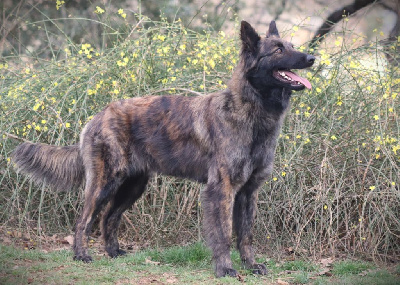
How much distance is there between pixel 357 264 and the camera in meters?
5.59

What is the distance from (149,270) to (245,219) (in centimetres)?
107

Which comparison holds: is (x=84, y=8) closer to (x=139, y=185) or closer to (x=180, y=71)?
(x=180, y=71)

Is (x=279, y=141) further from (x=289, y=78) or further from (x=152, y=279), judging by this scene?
(x=152, y=279)

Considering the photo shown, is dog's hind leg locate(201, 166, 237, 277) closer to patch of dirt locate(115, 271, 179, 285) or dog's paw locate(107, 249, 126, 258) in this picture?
patch of dirt locate(115, 271, 179, 285)

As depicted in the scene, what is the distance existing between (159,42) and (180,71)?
0.46m

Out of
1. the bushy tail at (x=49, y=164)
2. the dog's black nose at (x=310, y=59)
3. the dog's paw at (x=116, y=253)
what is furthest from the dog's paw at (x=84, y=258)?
the dog's black nose at (x=310, y=59)

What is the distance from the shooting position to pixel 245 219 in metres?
5.48

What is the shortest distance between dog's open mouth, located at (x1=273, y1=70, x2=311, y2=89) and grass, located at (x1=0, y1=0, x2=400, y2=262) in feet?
3.66

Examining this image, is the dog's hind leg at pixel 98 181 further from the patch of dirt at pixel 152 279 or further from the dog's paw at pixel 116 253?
the patch of dirt at pixel 152 279

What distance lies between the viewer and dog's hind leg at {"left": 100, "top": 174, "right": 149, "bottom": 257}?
6125 millimetres

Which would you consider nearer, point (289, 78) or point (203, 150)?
point (289, 78)

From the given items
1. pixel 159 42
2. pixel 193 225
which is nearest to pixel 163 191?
pixel 193 225

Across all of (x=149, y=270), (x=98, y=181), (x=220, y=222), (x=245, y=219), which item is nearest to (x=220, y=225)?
(x=220, y=222)

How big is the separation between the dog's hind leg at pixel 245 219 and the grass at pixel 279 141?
62 centimetres
